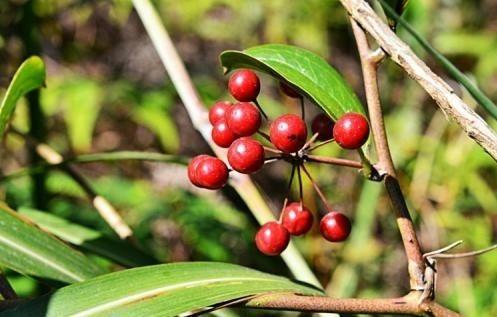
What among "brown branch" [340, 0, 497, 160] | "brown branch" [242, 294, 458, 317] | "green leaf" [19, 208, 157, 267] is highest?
"green leaf" [19, 208, 157, 267]

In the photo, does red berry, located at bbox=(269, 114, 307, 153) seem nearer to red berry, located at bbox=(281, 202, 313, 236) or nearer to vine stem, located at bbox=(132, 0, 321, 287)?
red berry, located at bbox=(281, 202, 313, 236)

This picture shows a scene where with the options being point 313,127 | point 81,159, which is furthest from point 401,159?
point 313,127

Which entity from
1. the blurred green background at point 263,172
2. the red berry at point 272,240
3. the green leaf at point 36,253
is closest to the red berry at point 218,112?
the red berry at point 272,240

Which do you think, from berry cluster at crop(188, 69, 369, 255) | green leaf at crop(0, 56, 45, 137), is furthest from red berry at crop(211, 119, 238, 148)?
green leaf at crop(0, 56, 45, 137)

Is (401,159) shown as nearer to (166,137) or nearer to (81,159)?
(166,137)

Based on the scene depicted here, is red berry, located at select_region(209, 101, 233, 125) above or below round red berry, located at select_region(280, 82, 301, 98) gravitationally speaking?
below

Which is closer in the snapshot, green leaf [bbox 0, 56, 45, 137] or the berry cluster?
the berry cluster
